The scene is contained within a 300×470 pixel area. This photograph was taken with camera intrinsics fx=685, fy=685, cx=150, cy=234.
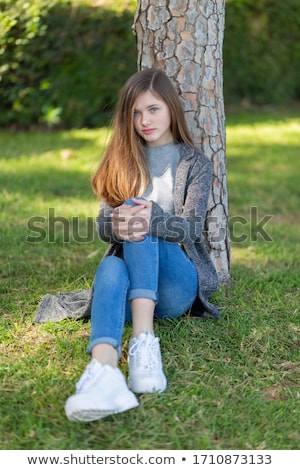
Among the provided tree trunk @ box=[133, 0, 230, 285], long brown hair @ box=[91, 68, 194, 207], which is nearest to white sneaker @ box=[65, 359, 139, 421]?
long brown hair @ box=[91, 68, 194, 207]

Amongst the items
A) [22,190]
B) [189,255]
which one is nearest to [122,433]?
[189,255]

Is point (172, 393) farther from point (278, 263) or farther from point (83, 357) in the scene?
point (278, 263)

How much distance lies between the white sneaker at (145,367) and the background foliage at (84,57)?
158 inches

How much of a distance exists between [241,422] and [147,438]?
349 millimetres

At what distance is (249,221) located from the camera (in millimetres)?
4988

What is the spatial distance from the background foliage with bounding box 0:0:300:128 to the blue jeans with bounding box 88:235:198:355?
3.72m

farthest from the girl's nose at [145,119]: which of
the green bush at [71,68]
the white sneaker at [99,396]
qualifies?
the green bush at [71,68]

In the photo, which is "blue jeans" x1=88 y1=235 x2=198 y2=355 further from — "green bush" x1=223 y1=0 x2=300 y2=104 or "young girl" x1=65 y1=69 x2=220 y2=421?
"green bush" x1=223 y1=0 x2=300 y2=104

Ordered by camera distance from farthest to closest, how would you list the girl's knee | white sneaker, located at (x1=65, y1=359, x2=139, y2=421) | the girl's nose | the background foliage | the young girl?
the background foliage < the girl's nose < the girl's knee < the young girl < white sneaker, located at (x1=65, y1=359, x2=139, y2=421)

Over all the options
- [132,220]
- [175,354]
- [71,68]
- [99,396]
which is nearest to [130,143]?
[132,220]

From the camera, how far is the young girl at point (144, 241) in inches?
96.0

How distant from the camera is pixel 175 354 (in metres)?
2.82

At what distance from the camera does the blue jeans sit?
2.50 meters

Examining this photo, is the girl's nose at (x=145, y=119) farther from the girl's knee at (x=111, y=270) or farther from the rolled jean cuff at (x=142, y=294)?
the rolled jean cuff at (x=142, y=294)
